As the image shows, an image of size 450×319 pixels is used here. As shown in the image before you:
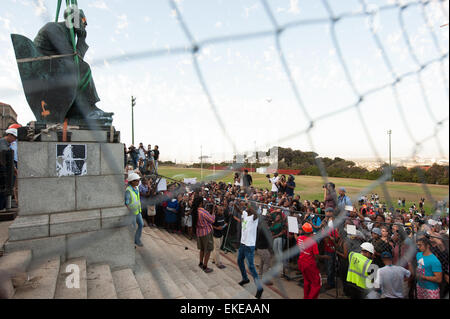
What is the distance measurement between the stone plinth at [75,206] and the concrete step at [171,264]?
971 millimetres

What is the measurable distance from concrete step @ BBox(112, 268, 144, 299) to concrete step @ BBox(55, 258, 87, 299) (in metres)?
0.49

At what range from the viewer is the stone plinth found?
11.1 feet

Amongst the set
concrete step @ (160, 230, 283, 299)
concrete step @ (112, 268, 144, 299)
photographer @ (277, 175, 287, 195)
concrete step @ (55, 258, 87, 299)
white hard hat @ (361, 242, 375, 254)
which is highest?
photographer @ (277, 175, 287, 195)

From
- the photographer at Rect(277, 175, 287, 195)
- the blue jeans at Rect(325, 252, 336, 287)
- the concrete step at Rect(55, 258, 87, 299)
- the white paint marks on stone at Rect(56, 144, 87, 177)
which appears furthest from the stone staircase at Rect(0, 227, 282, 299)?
the photographer at Rect(277, 175, 287, 195)

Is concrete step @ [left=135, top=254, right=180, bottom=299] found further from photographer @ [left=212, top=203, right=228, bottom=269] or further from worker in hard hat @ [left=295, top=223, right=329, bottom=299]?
worker in hard hat @ [left=295, top=223, right=329, bottom=299]

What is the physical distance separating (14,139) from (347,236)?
6911 mm

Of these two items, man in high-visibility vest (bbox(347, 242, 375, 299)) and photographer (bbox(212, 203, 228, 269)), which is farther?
photographer (bbox(212, 203, 228, 269))

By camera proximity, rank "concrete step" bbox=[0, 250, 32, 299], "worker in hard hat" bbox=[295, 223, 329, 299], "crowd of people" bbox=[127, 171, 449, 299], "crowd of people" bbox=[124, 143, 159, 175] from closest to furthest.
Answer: "concrete step" bbox=[0, 250, 32, 299]
"crowd of people" bbox=[127, 171, 449, 299]
"worker in hard hat" bbox=[295, 223, 329, 299]
"crowd of people" bbox=[124, 143, 159, 175]

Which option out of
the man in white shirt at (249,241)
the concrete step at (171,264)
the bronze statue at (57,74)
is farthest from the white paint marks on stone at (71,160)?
the man in white shirt at (249,241)

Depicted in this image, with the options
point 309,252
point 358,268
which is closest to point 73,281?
point 309,252

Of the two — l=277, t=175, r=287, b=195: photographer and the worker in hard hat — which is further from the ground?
l=277, t=175, r=287, b=195: photographer

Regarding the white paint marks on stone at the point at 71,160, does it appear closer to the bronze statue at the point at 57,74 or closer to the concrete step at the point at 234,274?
the bronze statue at the point at 57,74

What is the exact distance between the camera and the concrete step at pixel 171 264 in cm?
404

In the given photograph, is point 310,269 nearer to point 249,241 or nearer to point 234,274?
point 249,241
